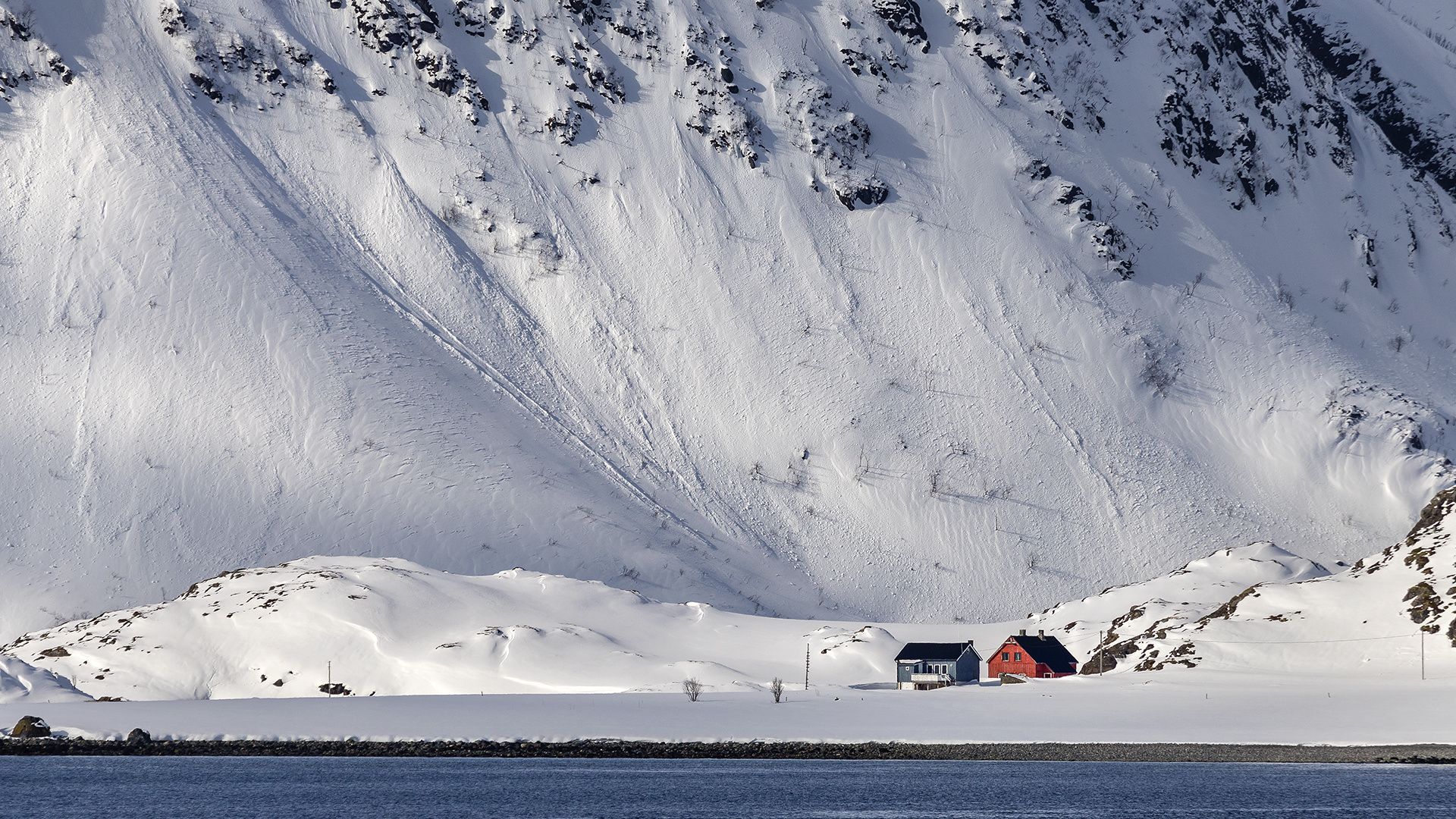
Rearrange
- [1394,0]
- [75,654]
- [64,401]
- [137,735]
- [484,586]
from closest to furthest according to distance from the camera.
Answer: [137,735]
[75,654]
[484,586]
[64,401]
[1394,0]

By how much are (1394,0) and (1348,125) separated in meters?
58.3

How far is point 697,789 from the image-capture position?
43281 millimetres

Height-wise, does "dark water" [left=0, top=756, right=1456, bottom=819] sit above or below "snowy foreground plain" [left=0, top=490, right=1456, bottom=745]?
above

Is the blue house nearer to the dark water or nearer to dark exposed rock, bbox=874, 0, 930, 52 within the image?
the dark water

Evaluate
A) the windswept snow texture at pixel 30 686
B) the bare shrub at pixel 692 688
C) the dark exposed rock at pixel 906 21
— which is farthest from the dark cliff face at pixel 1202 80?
the windswept snow texture at pixel 30 686

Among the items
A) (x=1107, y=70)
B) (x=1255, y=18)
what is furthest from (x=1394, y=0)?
(x=1107, y=70)

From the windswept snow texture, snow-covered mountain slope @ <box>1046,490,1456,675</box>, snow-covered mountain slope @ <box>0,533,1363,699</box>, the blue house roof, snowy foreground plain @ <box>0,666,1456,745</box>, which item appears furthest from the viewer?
the blue house roof

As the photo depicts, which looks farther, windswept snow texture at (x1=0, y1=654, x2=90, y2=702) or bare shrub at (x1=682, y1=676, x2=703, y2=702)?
windswept snow texture at (x1=0, y1=654, x2=90, y2=702)

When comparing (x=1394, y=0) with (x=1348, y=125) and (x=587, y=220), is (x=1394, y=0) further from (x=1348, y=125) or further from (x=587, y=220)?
(x=587, y=220)

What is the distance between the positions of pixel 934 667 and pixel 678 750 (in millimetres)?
14154

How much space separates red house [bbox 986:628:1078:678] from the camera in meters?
59.8

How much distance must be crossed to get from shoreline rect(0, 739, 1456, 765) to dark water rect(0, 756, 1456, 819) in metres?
0.38

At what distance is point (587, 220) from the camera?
93.9 m

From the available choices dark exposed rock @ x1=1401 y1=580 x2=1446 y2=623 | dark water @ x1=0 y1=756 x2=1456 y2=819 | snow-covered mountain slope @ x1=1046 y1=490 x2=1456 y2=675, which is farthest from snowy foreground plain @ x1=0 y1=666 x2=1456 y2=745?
dark exposed rock @ x1=1401 y1=580 x2=1446 y2=623
